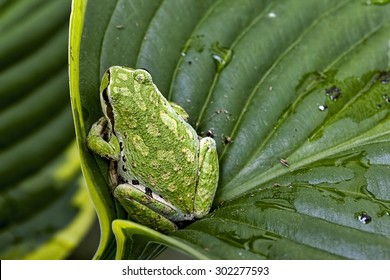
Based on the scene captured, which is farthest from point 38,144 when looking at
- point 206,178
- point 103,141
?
point 206,178

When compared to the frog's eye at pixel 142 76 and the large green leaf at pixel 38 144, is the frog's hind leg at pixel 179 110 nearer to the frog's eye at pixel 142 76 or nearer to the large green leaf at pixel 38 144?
the frog's eye at pixel 142 76

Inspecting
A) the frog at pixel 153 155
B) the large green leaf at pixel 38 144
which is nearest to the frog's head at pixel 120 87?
the frog at pixel 153 155

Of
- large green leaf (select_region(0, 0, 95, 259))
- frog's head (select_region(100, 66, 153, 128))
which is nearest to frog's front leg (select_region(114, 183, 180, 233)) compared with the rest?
frog's head (select_region(100, 66, 153, 128))

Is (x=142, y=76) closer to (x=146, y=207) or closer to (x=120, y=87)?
(x=120, y=87)

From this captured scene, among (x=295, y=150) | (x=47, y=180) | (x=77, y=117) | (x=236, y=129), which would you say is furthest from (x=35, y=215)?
(x=295, y=150)

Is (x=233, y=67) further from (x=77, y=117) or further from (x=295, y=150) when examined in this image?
(x=77, y=117)

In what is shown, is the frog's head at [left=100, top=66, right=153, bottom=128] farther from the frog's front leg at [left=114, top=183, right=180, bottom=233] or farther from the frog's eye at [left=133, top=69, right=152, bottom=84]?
the frog's front leg at [left=114, top=183, right=180, bottom=233]
